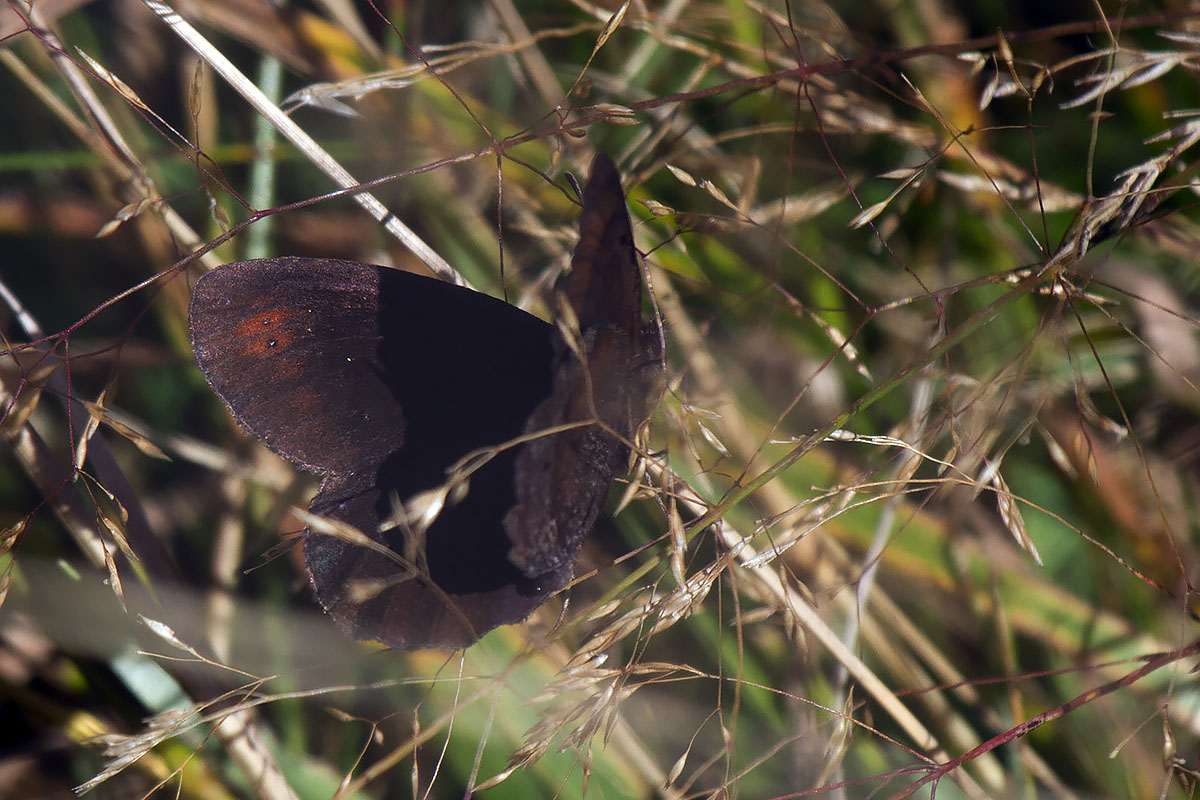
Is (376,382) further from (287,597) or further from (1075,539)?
(1075,539)

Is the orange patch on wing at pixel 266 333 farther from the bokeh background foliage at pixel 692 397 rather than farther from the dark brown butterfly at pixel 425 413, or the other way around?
the bokeh background foliage at pixel 692 397

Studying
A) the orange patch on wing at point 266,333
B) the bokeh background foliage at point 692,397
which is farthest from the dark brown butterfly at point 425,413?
the bokeh background foliage at point 692,397

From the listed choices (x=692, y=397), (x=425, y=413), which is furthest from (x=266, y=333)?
(x=692, y=397)

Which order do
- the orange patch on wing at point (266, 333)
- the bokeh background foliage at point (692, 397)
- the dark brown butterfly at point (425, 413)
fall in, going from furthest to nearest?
the bokeh background foliage at point (692, 397)
the orange patch on wing at point (266, 333)
the dark brown butterfly at point (425, 413)

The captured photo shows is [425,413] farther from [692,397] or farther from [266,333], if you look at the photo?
[692,397]

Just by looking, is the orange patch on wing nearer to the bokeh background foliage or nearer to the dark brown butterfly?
the dark brown butterfly
